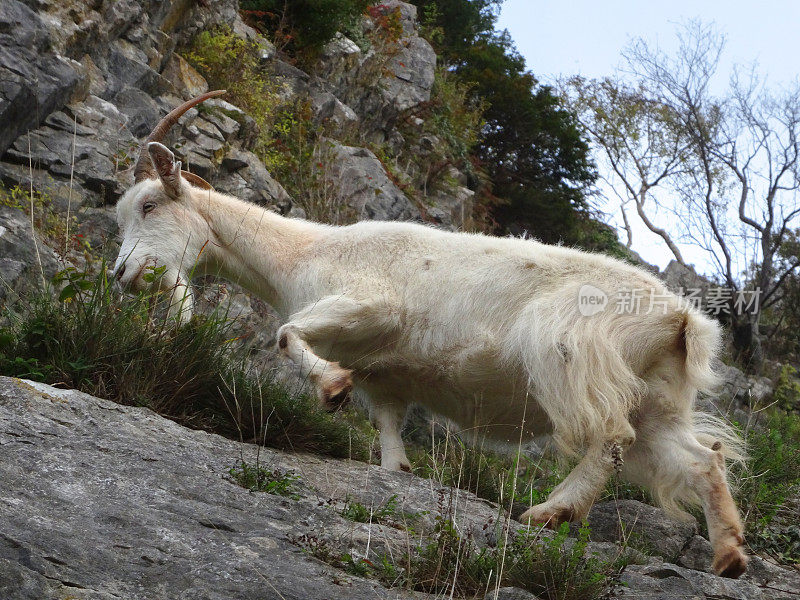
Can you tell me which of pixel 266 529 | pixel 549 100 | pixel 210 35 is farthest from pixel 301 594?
pixel 549 100

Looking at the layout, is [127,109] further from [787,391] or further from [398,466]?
[787,391]

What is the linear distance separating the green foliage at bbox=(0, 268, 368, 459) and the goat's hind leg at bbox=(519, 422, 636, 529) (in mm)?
1209

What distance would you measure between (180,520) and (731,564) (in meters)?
2.26

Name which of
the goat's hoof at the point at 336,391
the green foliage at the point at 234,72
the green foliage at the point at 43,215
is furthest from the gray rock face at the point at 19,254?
the green foliage at the point at 234,72

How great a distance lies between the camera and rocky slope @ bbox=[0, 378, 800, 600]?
102 inches

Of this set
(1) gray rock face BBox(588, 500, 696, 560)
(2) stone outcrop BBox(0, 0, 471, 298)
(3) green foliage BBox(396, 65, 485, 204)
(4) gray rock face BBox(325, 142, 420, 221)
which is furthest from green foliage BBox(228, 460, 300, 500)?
(3) green foliage BBox(396, 65, 485, 204)

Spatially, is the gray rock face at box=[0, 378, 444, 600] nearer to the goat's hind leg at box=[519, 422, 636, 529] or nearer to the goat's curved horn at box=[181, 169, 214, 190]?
the goat's hind leg at box=[519, 422, 636, 529]

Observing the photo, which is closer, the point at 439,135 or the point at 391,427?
the point at 391,427

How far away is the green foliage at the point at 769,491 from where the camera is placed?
16.8 feet

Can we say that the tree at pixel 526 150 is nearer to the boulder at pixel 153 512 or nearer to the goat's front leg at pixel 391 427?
the goat's front leg at pixel 391 427

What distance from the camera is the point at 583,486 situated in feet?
13.6

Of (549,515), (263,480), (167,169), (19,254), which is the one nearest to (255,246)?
(167,169)

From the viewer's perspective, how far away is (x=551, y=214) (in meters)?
21.1

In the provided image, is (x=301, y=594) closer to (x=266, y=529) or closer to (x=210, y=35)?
(x=266, y=529)
